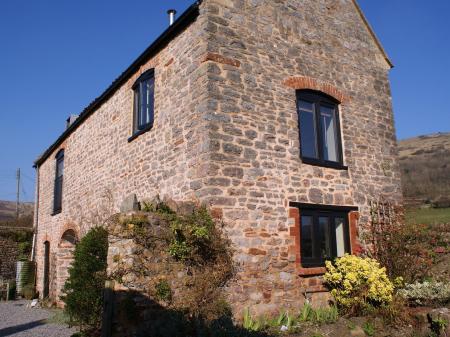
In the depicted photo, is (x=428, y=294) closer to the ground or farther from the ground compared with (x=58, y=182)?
closer to the ground

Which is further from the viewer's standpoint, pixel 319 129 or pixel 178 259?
pixel 319 129

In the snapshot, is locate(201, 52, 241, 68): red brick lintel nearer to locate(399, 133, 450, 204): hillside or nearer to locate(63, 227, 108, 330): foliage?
locate(63, 227, 108, 330): foliage

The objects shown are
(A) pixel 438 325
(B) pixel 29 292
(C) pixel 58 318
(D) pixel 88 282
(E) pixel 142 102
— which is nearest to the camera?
(A) pixel 438 325

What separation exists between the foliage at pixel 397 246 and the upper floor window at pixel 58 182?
456 inches

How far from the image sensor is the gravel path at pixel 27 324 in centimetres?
915

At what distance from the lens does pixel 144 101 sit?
10.2 metres

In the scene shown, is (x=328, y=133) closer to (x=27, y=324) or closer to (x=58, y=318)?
(x=58, y=318)

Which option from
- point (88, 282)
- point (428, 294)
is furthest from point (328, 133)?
Result: point (88, 282)

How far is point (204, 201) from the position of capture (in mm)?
7328

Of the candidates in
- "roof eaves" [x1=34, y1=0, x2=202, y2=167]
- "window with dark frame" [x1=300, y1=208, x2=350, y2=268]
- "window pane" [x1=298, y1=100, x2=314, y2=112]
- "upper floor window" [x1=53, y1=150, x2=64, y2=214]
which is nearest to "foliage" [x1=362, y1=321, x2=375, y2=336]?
"window with dark frame" [x1=300, y1=208, x2=350, y2=268]

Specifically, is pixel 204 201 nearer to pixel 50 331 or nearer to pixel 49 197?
pixel 50 331

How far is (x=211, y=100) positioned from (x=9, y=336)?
7.23 m

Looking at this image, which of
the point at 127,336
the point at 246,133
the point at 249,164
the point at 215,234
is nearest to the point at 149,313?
the point at 127,336

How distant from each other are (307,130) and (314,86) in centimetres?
109
